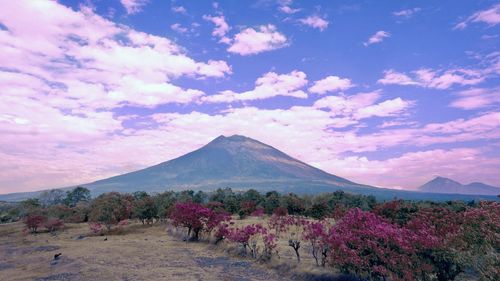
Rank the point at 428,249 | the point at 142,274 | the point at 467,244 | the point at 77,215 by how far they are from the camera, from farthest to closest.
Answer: the point at 77,215
the point at 142,274
the point at 428,249
the point at 467,244

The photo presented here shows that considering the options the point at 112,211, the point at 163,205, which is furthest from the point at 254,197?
the point at 112,211

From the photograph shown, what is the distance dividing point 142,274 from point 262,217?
99.4 feet

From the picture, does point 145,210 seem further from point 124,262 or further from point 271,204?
point 124,262

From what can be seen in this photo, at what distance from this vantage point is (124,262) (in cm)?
2303

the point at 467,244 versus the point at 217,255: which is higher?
the point at 467,244

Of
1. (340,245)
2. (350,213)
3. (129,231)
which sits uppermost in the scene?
(350,213)

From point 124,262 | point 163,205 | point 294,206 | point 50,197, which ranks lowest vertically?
point 124,262

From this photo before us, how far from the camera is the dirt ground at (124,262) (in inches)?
766

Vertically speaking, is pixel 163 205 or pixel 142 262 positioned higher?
pixel 163 205

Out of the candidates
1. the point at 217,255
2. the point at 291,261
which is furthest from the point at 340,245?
the point at 217,255

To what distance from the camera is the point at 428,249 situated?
14195mm

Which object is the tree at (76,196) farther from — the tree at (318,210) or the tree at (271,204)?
the tree at (318,210)

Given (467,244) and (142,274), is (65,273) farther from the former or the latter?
(467,244)

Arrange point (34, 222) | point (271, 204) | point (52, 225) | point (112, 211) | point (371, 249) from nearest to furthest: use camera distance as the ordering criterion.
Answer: point (371, 249) < point (112, 211) < point (34, 222) < point (52, 225) < point (271, 204)
